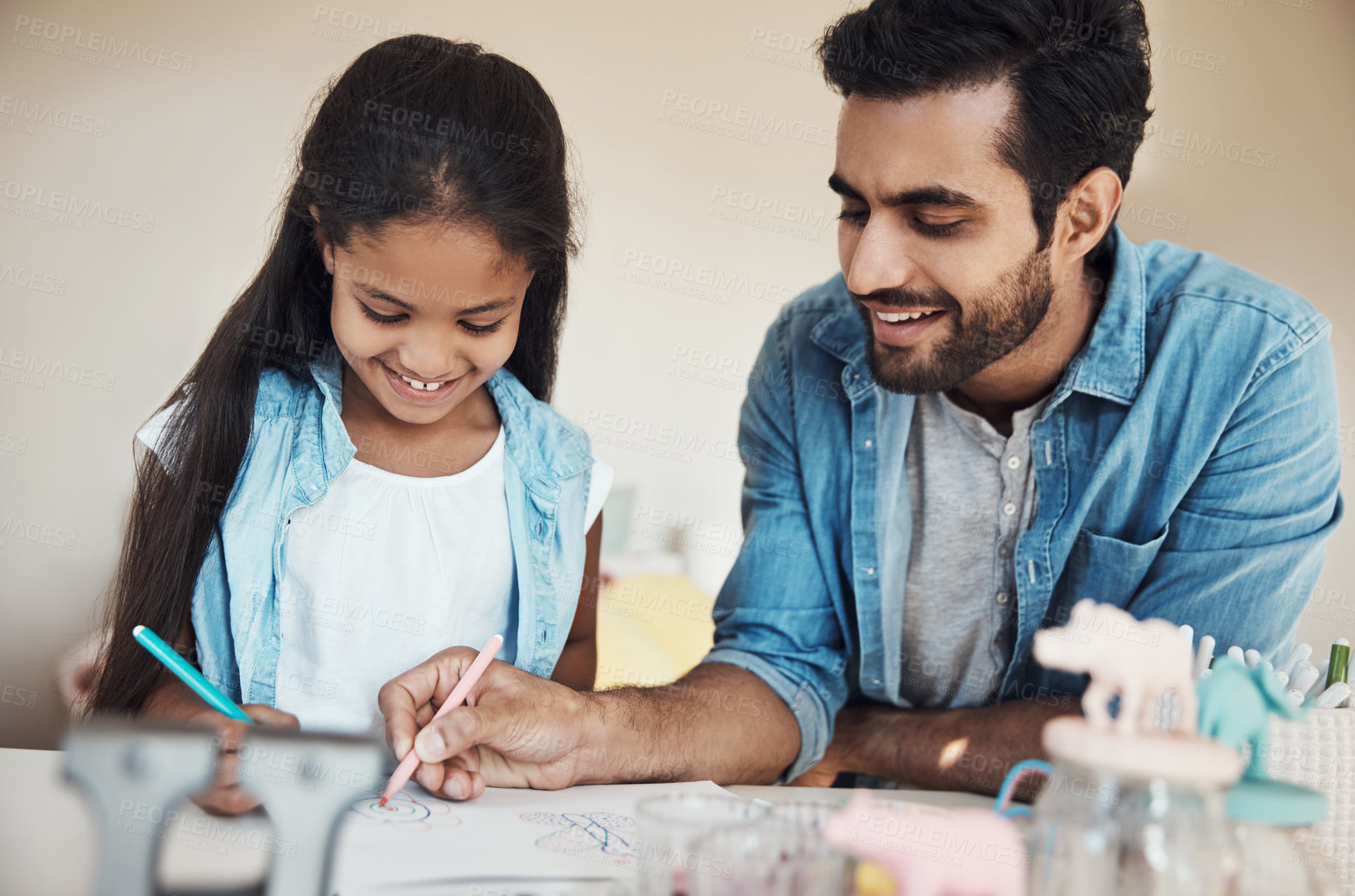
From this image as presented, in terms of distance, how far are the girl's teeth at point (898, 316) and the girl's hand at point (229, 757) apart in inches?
33.3

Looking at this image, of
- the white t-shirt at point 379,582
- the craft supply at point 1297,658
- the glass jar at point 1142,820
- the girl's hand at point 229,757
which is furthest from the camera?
the white t-shirt at point 379,582

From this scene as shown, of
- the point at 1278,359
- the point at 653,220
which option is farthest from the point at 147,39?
the point at 1278,359

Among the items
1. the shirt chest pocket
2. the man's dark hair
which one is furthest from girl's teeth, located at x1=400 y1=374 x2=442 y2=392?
the shirt chest pocket

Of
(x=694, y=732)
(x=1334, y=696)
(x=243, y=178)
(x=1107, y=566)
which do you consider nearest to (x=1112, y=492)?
(x=1107, y=566)

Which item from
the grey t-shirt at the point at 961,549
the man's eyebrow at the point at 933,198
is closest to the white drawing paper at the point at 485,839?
the grey t-shirt at the point at 961,549

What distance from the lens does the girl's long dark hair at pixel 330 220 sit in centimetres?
103

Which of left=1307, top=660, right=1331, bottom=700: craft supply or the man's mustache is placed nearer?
left=1307, top=660, right=1331, bottom=700: craft supply

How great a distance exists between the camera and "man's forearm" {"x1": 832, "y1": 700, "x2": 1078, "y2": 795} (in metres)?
1.18

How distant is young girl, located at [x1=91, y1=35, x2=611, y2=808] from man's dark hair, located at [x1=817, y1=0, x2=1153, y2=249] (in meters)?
0.41

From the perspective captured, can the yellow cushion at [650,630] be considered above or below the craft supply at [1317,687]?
below

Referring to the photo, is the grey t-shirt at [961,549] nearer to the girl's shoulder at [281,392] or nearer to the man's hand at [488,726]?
the man's hand at [488,726]

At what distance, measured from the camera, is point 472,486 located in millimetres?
1217

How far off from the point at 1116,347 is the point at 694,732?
0.75 metres

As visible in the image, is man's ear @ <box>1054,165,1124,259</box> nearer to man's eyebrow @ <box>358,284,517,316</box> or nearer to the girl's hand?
man's eyebrow @ <box>358,284,517,316</box>
